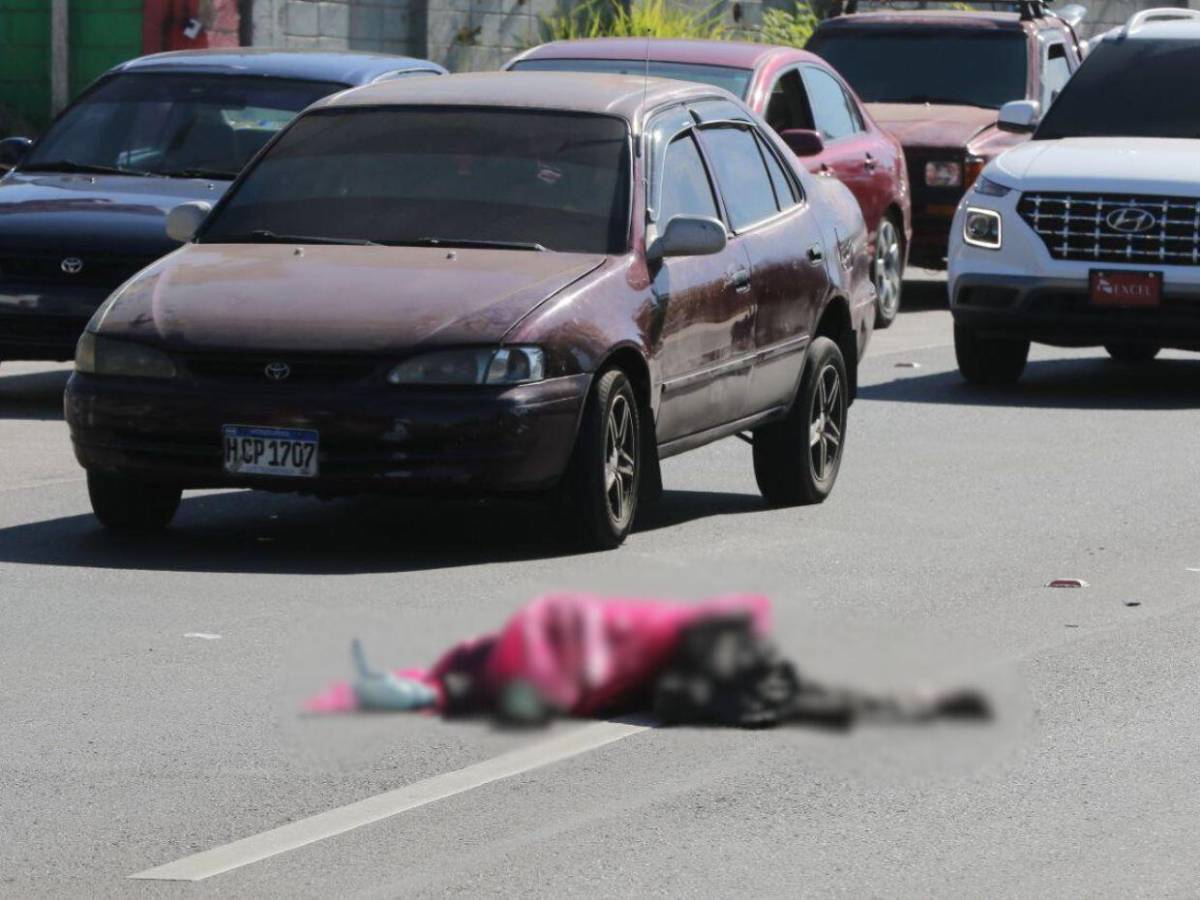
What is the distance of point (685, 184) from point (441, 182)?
207cm

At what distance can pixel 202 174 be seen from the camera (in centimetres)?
1251

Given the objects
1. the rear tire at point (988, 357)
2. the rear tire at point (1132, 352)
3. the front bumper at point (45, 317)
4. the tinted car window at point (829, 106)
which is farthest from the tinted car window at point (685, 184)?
the rear tire at point (1132, 352)

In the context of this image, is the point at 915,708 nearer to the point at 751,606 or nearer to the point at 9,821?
the point at 751,606

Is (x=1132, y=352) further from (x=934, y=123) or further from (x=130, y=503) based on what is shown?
(x=130, y=503)

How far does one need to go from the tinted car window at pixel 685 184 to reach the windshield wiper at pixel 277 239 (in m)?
1.12

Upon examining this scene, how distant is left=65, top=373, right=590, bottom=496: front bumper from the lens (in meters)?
7.11

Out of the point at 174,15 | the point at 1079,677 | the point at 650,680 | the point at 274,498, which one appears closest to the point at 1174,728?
the point at 1079,677

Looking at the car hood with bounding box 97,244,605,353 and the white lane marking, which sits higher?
the car hood with bounding box 97,244,605,353

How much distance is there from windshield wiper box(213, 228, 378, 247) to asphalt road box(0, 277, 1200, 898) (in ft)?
3.25

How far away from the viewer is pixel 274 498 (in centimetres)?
962

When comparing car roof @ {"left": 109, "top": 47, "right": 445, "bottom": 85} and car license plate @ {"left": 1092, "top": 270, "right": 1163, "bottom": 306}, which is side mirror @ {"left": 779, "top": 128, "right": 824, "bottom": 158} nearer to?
car license plate @ {"left": 1092, "top": 270, "right": 1163, "bottom": 306}

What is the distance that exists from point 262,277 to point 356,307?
0.97 ft

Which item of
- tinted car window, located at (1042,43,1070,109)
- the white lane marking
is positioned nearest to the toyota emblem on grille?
tinted car window, located at (1042,43,1070,109)

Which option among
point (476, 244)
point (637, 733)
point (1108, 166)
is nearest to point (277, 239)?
point (476, 244)
